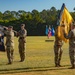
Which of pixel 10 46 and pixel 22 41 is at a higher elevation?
pixel 22 41

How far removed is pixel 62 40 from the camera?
52.0ft

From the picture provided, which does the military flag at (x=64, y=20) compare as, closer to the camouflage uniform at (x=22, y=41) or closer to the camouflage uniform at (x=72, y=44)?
the camouflage uniform at (x=72, y=44)

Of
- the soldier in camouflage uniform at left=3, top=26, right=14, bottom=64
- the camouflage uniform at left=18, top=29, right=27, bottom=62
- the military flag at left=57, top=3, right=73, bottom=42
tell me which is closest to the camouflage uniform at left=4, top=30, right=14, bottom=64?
the soldier in camouflage uniform at left=3, top=26, right=14, bottom=64

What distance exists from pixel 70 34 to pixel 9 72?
3.19 meters

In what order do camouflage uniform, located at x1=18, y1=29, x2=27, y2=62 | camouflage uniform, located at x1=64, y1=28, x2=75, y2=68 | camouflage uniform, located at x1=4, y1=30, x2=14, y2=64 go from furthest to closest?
camouflage uniform, located at x1=18, y1=29, x2=27, y2=62 < camouflage uniform, located at x1=4, y1=30, x2=14, y2=64 < camouflage uniform, located at x1=64, y1=28, x2=75, y2=68

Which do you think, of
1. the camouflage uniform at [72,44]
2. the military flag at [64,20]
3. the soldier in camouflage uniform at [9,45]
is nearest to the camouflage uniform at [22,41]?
the soldier in camouflage uniform at [9,45]

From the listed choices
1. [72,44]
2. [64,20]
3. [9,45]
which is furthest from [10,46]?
[72,44]

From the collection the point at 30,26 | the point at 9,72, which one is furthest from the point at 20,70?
the point at 30,26

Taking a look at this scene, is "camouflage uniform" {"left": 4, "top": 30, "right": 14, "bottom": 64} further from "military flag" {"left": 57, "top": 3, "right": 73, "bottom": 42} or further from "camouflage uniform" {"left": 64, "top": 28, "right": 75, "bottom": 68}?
"camouflage uniform" {"left": 64, "top": 28, "right": 75, "bottom": 68}

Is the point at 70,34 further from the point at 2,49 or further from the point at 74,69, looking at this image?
the point at 2,49

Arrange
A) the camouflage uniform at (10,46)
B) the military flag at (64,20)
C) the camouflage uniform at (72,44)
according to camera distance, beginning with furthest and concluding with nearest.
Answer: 1. the camouflage uniform at (10,46)
2. the military flag at (64,20)
3. the camouflage uniform at (72,44)

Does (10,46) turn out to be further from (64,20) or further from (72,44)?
(72,44)

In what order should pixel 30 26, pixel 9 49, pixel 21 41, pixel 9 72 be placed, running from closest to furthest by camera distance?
1. pixel 9 72
2. pixel 9 49
3. pixel 21 41
4. pixel 30 26

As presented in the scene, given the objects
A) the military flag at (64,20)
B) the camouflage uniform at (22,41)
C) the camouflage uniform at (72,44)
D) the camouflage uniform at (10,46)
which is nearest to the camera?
the camouflage uniform at (72,44)
